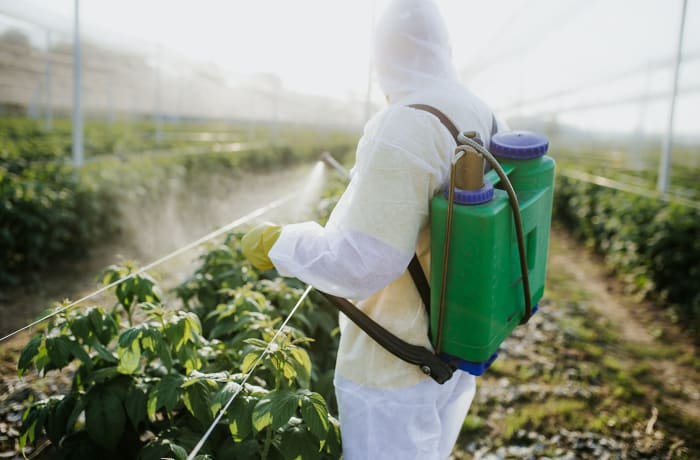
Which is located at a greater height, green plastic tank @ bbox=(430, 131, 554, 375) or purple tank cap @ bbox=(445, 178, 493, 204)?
purple tank cap @ bbox=(445, 178, 493, 204)

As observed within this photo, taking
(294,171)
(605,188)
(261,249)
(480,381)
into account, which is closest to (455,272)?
(261,249)

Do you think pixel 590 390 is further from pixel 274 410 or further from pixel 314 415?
pixel 274 410

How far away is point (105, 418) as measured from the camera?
5.11 ft

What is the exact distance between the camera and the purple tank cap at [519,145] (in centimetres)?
147

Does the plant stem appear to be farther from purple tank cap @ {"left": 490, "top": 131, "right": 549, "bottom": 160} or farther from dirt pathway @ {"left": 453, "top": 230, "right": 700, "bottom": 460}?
dirt pathway @ {"left": 453, "top": 230, "right": 700, "bottom": 460}

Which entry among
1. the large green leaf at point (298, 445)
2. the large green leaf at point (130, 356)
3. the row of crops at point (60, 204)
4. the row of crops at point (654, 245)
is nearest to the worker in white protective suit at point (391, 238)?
the large green leaf at point (298, 445)

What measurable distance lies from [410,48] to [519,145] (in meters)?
0.42

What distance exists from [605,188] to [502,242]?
23.9ft

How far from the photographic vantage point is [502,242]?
4.15 ft

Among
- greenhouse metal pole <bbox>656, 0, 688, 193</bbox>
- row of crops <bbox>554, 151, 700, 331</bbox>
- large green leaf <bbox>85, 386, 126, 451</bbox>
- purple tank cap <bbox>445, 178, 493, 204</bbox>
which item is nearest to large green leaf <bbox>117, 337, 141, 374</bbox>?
large green leaf <bbox>85, 386, 126, 451</bbox>

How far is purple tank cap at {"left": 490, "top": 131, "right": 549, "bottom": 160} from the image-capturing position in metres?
1.47

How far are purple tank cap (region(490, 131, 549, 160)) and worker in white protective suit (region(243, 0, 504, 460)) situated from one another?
68mm

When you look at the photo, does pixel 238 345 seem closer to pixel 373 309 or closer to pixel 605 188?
pixel 373 309

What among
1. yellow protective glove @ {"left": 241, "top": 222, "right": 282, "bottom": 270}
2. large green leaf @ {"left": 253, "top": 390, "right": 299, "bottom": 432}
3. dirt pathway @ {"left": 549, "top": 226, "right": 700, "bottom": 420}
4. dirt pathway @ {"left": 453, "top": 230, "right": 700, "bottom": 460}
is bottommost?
dirt pathway @ {"left": 453, "top": 230, "right": 700, "bottom": 460}
